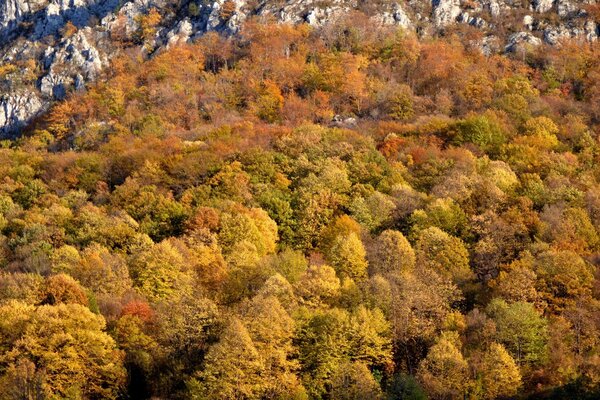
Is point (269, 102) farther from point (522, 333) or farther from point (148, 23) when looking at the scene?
point (522, 333)

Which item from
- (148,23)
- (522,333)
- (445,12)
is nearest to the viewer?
(522,333)

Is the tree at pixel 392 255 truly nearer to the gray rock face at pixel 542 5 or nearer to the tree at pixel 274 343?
the tree at pixel 274 343

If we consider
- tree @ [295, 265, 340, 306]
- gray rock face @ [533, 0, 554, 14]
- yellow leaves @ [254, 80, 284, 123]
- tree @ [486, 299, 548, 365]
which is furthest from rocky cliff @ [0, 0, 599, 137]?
tree @ [486, 299, 548, 365]

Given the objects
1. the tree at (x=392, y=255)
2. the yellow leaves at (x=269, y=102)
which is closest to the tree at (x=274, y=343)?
the tree at (x=392, y=255)

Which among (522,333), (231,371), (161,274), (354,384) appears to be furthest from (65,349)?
(522,333)

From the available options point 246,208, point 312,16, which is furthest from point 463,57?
point 246,208

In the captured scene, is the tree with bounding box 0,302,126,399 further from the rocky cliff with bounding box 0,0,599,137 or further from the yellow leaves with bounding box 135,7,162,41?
the yellow leaves with bounding box 135,7,162,41
